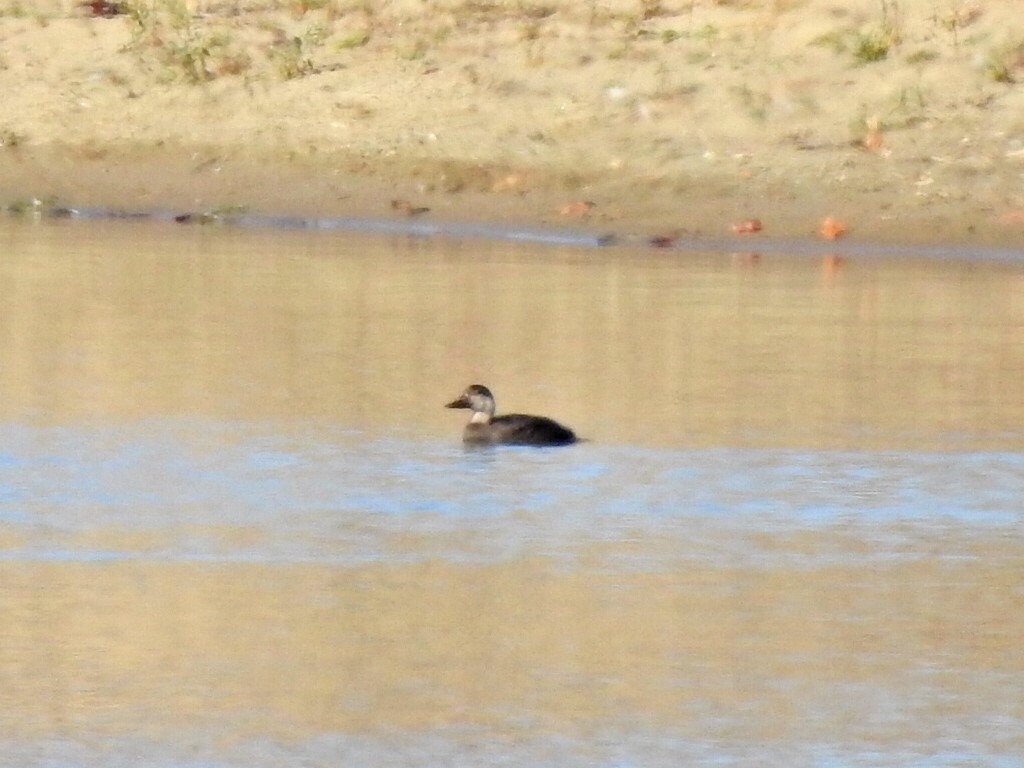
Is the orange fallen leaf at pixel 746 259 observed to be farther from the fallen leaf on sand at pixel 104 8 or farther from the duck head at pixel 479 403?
the fallen leaf on sand at pixel 104 8

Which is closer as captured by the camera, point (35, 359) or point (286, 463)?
point (286, 463)

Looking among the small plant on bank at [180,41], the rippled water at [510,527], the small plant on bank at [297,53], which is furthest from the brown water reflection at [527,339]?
the small plant on bank at [180,41]

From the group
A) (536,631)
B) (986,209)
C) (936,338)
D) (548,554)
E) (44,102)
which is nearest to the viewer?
(536,631)

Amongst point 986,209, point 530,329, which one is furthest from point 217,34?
point 530,329

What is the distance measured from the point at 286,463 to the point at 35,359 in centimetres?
254

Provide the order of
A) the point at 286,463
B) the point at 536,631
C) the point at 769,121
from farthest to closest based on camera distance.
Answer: the point at 769,121 → the point at 286,463 → the point at 536,631

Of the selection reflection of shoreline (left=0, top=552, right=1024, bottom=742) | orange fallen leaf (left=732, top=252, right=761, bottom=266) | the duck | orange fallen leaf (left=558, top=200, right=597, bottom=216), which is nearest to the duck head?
the duck

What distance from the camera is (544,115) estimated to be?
17922mm

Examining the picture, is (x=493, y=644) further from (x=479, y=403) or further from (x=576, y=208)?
(x=576, y=208)

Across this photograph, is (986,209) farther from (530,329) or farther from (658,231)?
(530,329)

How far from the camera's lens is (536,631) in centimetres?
615

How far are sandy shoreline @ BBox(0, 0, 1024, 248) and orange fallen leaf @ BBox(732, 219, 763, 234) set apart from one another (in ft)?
0.18

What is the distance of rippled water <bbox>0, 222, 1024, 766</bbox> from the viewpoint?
5418mm

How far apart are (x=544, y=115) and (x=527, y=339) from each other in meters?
6.68
